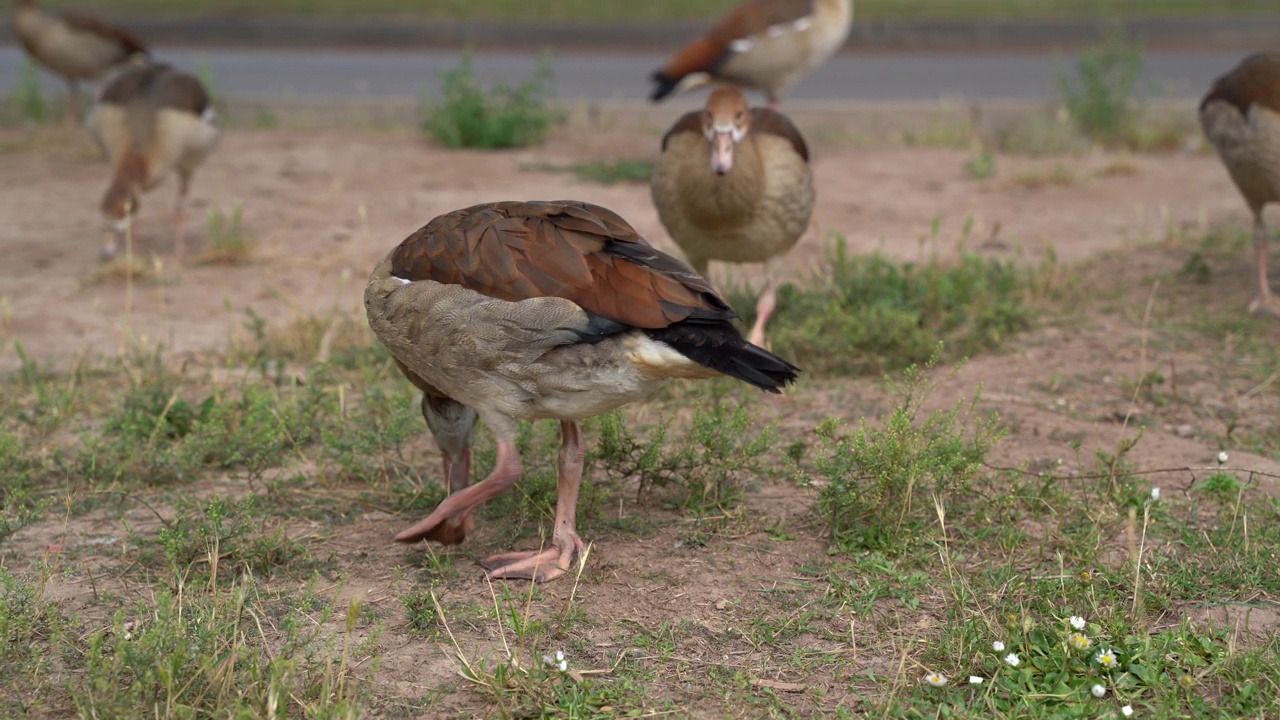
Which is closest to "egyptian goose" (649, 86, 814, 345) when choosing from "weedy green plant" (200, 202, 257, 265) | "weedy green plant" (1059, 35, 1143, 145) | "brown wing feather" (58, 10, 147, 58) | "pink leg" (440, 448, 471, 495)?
"pink leg" (440, 448, 471, 495)

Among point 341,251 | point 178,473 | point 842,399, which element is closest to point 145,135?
point 341,251

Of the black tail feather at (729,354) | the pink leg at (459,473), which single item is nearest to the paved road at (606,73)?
the pink leg at (459,473)

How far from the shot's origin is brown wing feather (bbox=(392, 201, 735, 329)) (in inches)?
151

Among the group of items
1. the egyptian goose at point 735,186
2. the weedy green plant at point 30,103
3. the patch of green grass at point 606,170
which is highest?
the egyptian goose at point 735,186

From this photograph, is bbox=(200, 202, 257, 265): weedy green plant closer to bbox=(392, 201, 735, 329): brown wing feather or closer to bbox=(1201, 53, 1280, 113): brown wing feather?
bbox=(392, 201, 735, 329): brown wing feather

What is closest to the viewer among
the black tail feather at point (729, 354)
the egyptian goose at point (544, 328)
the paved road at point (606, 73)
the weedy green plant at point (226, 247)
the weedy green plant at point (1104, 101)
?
the black tail feather at point (729, 354)

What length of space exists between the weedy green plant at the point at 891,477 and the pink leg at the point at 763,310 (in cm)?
177

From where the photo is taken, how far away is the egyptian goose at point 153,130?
27.5 feet

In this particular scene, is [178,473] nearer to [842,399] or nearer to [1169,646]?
[842,399]

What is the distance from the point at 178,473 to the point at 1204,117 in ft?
17.5

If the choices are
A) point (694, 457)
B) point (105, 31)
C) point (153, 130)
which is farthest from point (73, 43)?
point (694, 457)

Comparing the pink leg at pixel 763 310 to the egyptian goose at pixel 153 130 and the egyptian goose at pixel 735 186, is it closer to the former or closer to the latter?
the egyptian goose at pixel 735 186

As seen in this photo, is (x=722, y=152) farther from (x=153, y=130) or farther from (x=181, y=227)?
(x=153, y=130)

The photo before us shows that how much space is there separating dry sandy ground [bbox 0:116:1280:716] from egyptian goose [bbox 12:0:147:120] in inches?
28.6
